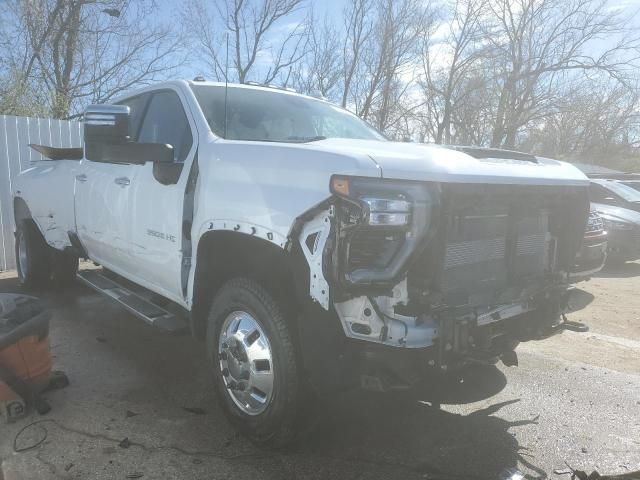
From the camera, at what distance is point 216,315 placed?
9.76ft

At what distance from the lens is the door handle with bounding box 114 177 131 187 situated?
3.87 meters

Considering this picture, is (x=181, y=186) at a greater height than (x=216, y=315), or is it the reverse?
(x=181, y=186)

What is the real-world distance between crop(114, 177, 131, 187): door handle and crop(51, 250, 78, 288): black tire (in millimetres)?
2458

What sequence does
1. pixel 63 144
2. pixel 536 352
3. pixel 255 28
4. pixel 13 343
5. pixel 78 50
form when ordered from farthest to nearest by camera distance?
pixel 255 28 < pixel 78 50 < pixel 63 144 < pixel 536 352 < pixel 13 343

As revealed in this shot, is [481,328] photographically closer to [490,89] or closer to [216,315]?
[216,315]

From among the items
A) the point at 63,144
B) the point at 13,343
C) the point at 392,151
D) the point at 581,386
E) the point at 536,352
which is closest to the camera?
the point at 392,151

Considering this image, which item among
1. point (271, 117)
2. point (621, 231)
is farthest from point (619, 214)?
point (271, 117)

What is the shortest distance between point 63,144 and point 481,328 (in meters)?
8.15

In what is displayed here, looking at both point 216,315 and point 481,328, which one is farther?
point 216,315

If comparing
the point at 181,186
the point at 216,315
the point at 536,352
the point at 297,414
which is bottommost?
the point at 536,352

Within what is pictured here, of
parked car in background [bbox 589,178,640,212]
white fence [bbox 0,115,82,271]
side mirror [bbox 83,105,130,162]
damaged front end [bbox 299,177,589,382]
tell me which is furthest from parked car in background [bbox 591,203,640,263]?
white fence [bbox 0,115,82,271]

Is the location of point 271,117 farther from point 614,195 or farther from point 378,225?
point 614,195

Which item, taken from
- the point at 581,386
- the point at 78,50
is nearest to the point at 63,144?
the point at 581,386

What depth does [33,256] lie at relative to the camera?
5965 millimetres
